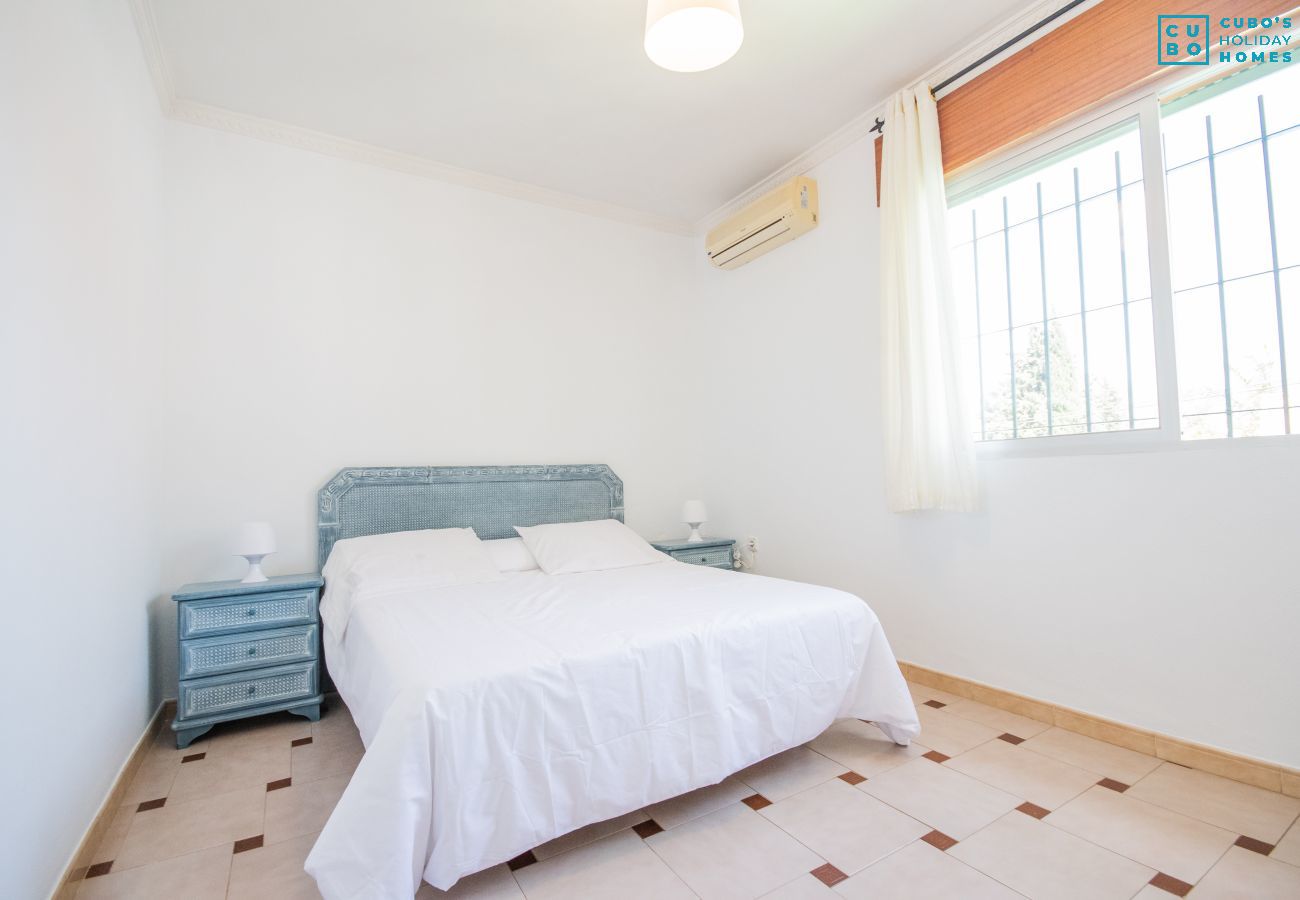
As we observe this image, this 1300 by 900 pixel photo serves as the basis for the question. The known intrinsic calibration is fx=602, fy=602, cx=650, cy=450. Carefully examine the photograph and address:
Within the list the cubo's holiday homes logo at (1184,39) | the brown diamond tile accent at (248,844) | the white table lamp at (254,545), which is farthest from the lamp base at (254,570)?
the cubo's holiday homes logo at (1184,39)

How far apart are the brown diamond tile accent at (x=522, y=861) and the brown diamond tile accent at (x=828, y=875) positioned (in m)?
0.79

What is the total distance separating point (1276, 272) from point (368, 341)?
404 centimetres

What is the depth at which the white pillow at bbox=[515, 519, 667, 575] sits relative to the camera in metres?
3.34

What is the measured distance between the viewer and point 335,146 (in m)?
3.42

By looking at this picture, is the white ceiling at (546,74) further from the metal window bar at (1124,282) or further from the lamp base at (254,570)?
the lamp base at (254,570)

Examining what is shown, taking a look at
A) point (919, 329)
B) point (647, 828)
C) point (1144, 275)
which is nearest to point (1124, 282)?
point (1144, 275)

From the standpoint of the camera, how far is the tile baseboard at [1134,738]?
200 cm

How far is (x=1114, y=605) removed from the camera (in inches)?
93.7

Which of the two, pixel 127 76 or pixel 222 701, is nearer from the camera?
pixel 127 76

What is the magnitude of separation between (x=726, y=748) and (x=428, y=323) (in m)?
2.91

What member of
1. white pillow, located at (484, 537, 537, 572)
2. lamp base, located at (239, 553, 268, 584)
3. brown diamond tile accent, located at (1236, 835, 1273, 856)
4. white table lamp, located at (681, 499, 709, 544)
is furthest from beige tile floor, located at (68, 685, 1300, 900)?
white table lamp, located at (681, 499, 709, 544)

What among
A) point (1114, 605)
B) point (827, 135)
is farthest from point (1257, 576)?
point (827, 135)

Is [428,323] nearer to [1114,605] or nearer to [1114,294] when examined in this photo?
[1114,294]

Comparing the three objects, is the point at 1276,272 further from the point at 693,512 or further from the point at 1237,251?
the point at 693,512
